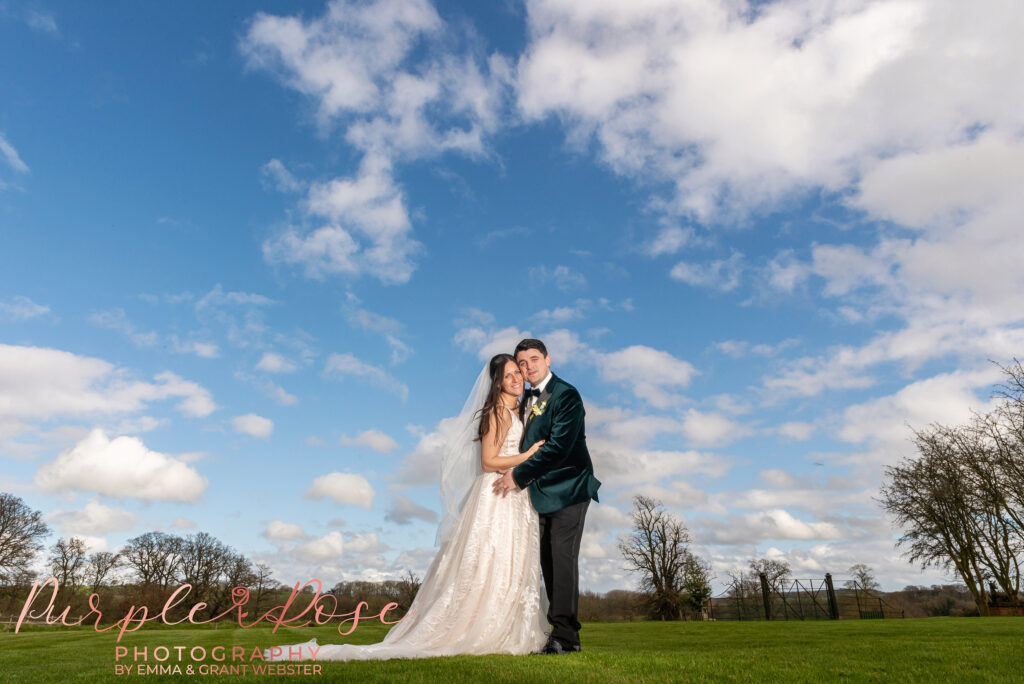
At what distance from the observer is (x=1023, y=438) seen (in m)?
24.8

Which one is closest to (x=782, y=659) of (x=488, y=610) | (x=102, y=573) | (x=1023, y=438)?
(x=488, y=610)

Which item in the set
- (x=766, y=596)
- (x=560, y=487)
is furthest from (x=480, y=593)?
(x=766, y=596)

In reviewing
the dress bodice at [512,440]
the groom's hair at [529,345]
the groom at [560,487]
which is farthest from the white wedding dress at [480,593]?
the groom's hair at [529,345]

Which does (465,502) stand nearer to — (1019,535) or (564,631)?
(564,631)

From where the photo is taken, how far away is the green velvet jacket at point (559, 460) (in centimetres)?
643

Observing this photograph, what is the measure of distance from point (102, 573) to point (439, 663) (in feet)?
160

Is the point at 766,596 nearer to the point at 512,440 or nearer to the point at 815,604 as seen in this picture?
the point at 815,604

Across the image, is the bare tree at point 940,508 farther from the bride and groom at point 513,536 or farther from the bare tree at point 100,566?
the bare tree at point 100,566

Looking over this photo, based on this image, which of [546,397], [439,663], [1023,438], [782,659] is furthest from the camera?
[1023,438]

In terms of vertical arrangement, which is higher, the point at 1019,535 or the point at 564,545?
the point at 1019,535

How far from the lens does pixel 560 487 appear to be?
21.4ft

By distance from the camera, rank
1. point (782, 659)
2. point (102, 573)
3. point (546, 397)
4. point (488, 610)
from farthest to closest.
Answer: point (102, 573), point (546, 397), point (488, 610), point (782, 659)

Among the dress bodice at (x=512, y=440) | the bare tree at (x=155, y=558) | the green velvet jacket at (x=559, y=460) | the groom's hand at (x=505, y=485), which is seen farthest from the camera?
the bare tree at (x=155, y=558)

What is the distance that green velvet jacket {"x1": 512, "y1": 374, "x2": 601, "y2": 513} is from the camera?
21.1ft
